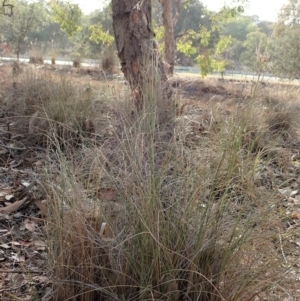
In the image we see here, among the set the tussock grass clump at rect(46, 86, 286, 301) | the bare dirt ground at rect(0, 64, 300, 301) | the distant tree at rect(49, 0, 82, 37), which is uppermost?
the distant tree at rect(49, 0, 82, 37)

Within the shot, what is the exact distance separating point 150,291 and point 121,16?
11.5 ft

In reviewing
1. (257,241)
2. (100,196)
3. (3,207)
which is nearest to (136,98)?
(3,207)

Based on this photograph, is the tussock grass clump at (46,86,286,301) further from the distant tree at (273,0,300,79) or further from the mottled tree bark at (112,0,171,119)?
the distant tree at (273,0,300,79)


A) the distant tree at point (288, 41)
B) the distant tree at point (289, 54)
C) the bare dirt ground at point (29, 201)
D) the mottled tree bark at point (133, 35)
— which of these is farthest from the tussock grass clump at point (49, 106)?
the distant tree at point (289, 54)

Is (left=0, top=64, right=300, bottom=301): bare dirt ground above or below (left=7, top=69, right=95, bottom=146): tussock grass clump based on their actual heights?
below

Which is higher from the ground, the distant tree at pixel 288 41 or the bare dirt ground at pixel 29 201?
the distant tree at pixel 288 41

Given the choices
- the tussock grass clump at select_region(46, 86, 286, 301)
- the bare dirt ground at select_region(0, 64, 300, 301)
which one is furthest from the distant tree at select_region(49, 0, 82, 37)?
the tussock grass clump at select_region(46, 86, 286, 301)

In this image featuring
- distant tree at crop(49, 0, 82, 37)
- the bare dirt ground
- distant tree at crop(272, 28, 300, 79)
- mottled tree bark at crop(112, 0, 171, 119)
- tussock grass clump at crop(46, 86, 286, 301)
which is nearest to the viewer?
tussock grass clump at crop(46, 86, 286, 301)

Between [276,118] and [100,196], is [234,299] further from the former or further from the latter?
[276,118]

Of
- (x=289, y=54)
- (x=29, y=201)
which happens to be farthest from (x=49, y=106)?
(x=289, y=54)

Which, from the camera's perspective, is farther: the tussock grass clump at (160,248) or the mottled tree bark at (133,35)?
the mottled tree bark at (133,35)

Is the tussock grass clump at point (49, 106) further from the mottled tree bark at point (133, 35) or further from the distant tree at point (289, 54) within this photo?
the distant tree at point (289, 54)

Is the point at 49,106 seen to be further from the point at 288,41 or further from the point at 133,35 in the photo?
the point at 288,41

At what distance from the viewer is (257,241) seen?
66.2 inches
